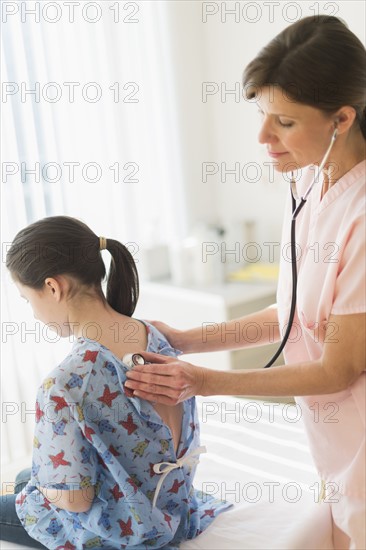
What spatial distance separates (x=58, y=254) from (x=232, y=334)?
1.67 feet

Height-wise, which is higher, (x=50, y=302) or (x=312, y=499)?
(x=50, y=302)

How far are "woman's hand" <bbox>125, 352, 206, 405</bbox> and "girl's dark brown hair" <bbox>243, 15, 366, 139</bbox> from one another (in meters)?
0.57

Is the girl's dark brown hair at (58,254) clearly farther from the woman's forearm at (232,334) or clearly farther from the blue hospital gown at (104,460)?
the woman's forearm at (232,334)

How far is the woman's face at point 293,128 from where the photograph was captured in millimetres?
1251

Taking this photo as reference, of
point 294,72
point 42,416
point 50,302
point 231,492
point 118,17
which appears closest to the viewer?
point 294,72

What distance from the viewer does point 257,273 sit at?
10.1 feet

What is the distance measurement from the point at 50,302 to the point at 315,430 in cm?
64

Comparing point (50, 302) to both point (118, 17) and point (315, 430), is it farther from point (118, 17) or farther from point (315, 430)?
point (118, 17)

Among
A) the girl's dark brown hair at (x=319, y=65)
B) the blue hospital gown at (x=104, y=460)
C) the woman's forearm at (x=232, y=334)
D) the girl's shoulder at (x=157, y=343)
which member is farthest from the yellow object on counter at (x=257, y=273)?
the girl's dark brown hair at (x=319, y=65)

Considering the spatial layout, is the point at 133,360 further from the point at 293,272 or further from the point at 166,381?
the point at 293,272

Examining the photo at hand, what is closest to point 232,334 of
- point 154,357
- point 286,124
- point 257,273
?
point 154,357

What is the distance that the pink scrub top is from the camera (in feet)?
4.11

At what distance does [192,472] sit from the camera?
1.58 meters

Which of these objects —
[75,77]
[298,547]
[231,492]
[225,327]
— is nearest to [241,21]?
[75,77]
